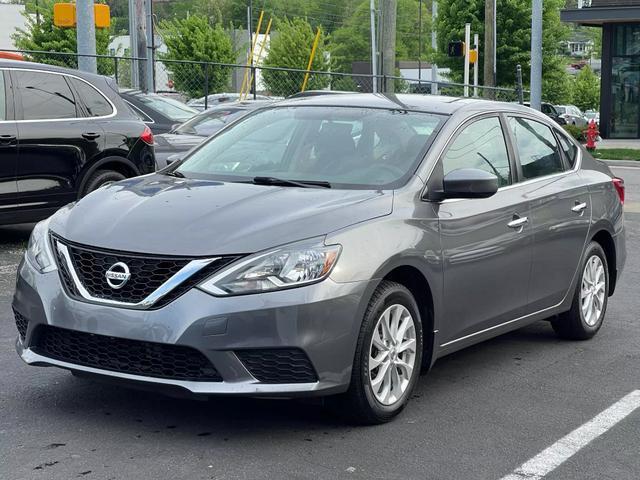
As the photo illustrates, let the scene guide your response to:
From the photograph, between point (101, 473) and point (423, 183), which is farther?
point (423, 183)

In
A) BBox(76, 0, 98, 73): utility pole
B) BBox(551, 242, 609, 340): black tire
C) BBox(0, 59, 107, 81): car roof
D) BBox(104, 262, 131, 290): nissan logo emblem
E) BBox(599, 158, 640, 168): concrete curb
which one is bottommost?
BBox(599, 158, 640, 168): concrete curb

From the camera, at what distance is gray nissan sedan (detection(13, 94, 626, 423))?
15.3ft

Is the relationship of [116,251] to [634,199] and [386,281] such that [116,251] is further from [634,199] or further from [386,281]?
[634,199]

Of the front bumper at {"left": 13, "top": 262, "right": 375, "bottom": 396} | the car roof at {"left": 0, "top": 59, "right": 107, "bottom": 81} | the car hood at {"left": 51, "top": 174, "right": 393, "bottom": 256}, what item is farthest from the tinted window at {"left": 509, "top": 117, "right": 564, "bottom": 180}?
the car roof at {"left": 0, "top": 59, "right": 107, "bottom": 81}

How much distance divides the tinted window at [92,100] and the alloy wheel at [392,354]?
250 inches

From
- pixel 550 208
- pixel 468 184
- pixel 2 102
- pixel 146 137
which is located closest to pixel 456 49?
pixel 146 137

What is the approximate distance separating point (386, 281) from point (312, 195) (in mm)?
575

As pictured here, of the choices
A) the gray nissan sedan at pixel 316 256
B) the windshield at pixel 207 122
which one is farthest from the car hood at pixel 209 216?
the windshield at pixel 207 122

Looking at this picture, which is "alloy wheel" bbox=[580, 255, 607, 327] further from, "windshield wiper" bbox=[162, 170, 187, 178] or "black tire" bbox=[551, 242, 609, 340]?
"windshield wiper" bbox=[162, 170, 187, 178]

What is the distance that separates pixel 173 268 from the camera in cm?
469

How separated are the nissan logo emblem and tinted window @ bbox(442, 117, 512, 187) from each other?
1914mm

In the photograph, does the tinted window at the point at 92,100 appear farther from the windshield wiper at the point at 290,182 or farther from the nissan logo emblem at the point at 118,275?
the nissan logo emblem at the point at 118,275

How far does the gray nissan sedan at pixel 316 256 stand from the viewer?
15.3ft

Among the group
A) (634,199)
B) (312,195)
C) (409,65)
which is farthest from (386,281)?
(409,65)
